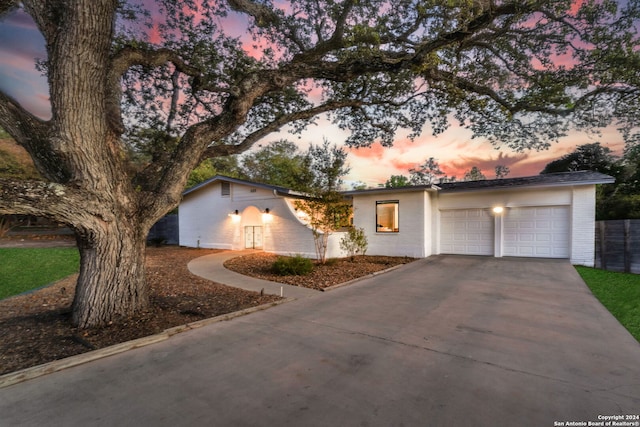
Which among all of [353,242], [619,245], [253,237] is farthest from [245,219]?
[619,245]

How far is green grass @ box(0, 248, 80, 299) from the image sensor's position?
7.68m

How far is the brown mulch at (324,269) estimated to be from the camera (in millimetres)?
7691

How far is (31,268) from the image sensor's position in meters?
9.89

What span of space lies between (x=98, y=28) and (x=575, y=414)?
706cm

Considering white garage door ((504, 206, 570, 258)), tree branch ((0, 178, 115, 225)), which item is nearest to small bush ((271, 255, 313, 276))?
tree branch ((0, 178, 115, 225))

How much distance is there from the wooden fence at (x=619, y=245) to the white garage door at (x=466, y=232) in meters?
3.25

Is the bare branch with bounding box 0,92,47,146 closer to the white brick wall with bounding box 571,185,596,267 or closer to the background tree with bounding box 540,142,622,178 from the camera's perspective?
the white brick wall with bounding box 571,185,596,267

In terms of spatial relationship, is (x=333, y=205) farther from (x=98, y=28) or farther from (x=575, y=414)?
(x=575, y=414)

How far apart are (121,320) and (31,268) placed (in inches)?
356

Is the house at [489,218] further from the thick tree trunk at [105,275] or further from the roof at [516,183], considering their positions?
the thick tree trunk at [105,275]

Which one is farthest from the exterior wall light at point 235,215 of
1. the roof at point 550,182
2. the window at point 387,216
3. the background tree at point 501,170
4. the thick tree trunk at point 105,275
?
the background tree at point 501,170

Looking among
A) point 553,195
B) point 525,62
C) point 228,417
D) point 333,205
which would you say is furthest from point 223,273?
point 553,195

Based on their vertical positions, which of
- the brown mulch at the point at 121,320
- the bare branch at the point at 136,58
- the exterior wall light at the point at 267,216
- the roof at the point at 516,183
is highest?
the bare branch at the point at 136,58

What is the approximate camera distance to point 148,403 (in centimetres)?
247
